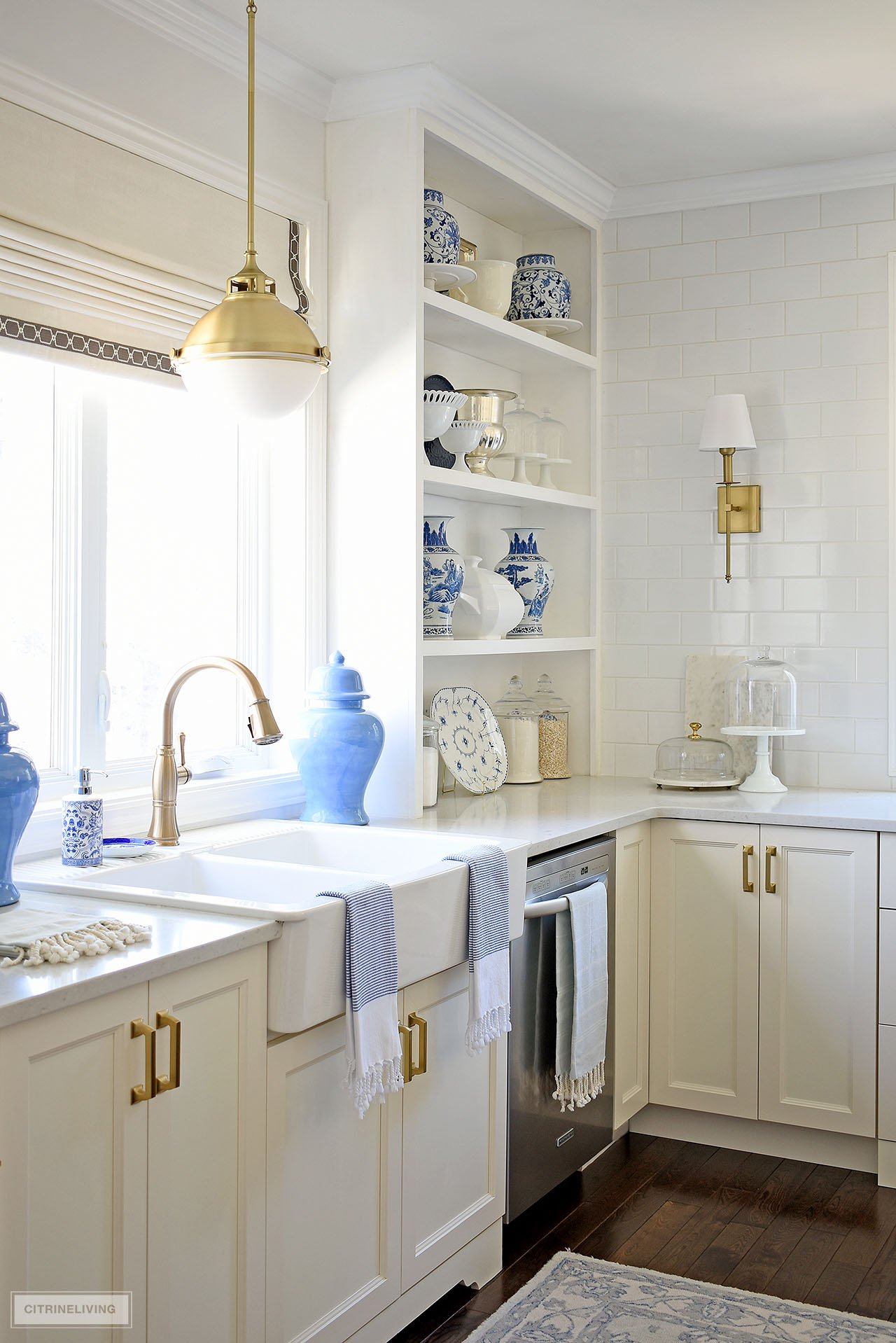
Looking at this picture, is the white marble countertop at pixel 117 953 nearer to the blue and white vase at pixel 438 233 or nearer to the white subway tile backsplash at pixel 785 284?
the blue and white vase at pixel 438 233

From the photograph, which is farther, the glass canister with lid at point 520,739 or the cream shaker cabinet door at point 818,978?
the glass canister with lid at point 520,739

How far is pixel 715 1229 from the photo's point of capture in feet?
9.75

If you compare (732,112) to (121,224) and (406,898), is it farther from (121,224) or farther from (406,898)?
(406,898)

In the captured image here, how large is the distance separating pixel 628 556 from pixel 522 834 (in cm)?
150

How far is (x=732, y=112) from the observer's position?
3.44 metres

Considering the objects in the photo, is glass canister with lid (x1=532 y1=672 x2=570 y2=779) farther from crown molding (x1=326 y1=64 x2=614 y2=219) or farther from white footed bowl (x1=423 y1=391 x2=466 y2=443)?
crown molding (x1=326 y1=64 x2=614 y2=219)

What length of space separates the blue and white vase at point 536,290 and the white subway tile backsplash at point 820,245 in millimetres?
703

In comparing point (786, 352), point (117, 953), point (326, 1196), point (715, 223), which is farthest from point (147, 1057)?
point (715, 223)

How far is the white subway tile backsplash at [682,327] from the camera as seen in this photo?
4.03 meters

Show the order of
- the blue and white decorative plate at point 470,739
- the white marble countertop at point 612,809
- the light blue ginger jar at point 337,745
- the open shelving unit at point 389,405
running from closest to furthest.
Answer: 1. the light blue ginger jar at point 337,745
2. the white marble countertop at point 612,809
3. the open shelving unit at point 389,405
4. the blue and white decorative plate at point 470,739

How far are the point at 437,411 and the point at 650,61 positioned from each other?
3.21ft

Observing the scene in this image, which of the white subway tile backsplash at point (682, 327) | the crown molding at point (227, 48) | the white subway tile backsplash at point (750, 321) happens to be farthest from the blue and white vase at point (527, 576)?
the crown molding at point (227, 48)

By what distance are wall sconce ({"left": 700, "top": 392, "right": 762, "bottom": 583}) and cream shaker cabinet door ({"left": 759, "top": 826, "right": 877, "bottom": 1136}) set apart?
1043 mm

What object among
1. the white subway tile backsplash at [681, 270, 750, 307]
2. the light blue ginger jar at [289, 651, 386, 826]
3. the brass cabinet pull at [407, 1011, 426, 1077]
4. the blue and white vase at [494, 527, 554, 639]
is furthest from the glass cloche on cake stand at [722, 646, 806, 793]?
the brass cabinet pull at [407, 1011, 426, 1077]
